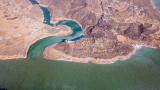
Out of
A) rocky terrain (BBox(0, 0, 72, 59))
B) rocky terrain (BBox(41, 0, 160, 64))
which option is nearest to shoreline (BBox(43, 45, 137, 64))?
rocky terrain (BBox(41, 0, 160, 64))

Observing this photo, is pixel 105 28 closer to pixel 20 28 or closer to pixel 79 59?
pixel 79 59

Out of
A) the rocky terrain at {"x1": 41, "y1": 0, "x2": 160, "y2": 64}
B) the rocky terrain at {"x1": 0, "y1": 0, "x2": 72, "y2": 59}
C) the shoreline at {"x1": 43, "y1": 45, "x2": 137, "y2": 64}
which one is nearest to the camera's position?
the shoreline at {"x1": 43, "y1": 45, "x2": 137, "y2": 64}

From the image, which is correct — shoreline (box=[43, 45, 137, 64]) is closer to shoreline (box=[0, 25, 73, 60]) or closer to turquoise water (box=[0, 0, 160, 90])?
turquoise water (box=[0, 0, 160, 90])

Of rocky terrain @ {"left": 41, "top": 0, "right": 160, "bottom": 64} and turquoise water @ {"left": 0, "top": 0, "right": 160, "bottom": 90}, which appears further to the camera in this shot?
rocky terrain @ {"left": 41, "top": 0, "right": 160, "bottom": 64}

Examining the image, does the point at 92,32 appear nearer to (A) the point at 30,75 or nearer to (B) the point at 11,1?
(A) the point at 30,75

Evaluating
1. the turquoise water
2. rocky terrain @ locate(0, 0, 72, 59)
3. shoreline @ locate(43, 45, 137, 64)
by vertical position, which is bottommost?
the turquoise water

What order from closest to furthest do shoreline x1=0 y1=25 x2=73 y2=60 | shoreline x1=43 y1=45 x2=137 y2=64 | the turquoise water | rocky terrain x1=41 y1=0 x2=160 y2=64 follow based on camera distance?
the turquoise water
shoreline x1=43 y1=45 x2=137 y2=64
shoreline x1=0 y1=25 x2=73 y2=60
rocky terrain x1=41 y1=0 x2=160 y2=64
